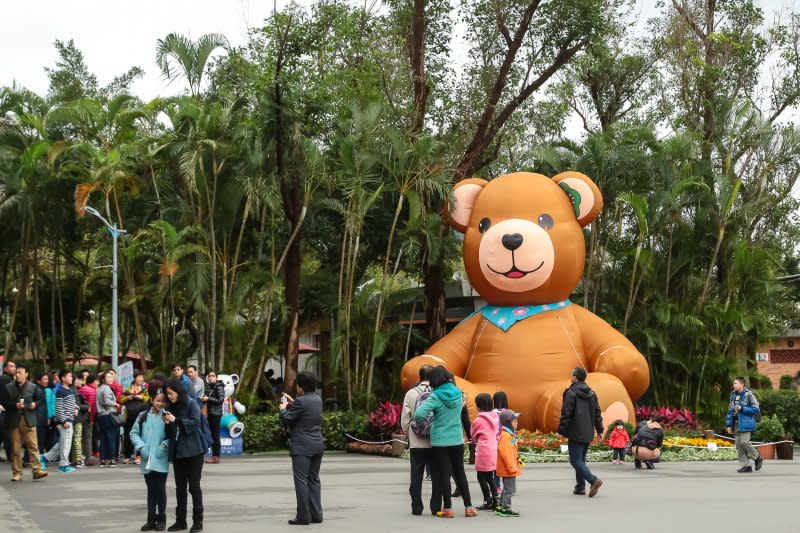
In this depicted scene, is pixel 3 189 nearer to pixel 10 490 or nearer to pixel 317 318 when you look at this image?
pixel 317 318

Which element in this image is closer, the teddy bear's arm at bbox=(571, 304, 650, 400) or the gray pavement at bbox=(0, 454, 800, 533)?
the gray pavement at bbox=(0, 454, 800, 533)

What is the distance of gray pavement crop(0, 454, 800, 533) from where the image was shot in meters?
8.77

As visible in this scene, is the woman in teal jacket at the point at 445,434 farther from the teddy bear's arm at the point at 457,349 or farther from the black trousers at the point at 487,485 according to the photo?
the teddy bear's arm at the point at 457,349

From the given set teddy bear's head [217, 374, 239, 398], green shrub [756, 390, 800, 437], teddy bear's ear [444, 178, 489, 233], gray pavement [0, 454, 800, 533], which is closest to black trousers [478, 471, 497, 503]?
gray pavement [0, 454, 800, 533]

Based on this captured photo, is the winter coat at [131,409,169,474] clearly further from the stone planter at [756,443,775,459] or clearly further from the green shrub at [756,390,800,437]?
the green shrub at [756,390,800,437]

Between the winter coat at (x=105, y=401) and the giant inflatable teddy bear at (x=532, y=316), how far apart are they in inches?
193

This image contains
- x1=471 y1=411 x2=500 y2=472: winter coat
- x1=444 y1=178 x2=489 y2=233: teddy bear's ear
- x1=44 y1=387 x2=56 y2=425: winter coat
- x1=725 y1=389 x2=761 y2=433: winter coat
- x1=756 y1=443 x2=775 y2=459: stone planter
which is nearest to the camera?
x1=471 y1=411 x2=500 y2=472: winter coat

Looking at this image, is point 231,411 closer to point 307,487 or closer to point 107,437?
point 107,437

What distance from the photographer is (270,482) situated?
12.7m

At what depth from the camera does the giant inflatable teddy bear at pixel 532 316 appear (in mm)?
17203

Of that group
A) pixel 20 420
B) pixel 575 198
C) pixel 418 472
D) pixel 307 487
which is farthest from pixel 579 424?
pixel 575 198

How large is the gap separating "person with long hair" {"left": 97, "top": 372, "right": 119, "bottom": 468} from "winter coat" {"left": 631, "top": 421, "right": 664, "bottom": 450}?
7583mm

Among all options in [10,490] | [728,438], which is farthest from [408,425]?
[728,438]

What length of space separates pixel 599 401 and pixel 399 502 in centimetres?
673
